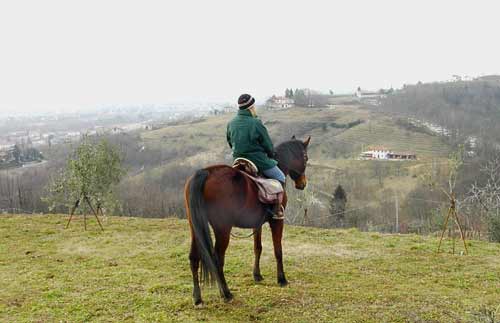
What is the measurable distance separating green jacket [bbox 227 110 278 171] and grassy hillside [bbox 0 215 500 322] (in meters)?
2.07

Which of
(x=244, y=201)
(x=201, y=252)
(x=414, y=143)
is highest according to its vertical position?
(x=244, y=201)

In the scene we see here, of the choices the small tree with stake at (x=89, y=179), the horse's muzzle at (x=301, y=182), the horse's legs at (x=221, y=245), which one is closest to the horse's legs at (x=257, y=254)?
the horse's muzzle at (x=301, y=182)

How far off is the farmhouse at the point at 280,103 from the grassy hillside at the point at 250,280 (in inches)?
3902

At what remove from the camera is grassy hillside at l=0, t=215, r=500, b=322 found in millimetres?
5875

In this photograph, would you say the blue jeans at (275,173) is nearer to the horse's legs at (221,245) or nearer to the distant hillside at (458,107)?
the horse's legs at (221,245)

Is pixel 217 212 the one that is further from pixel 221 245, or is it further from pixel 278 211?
pixel 278 211

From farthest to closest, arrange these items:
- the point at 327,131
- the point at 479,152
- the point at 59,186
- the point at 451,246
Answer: the point at 327,131 < the point at 479,152 < the point at 59,186 < the point at 451,246

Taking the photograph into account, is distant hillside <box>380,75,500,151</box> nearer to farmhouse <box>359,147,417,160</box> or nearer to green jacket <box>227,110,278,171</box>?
farmhouse <box>359,147,417,160</box>

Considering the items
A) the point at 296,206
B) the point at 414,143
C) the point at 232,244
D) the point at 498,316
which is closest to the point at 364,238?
the point at 232,244

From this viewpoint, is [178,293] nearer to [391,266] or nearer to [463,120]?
[391,266]

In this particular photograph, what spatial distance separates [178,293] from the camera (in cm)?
670

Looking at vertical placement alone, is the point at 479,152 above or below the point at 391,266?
below

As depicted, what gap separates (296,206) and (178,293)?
78.4ft

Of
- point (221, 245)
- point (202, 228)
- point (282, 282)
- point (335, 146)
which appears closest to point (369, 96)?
point (335, 146)
